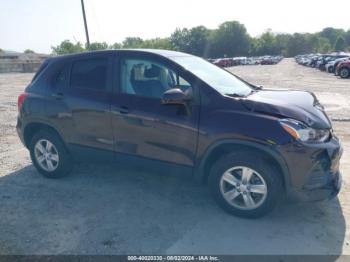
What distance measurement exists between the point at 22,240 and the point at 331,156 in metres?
3.20

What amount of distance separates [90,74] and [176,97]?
147 centimetres

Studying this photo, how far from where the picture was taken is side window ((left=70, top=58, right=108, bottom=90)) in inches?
160

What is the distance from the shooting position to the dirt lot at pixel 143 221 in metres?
3.05

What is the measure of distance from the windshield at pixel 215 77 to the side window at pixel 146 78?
0.22 meters

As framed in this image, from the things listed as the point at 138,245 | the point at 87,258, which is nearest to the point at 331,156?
the point at 138,245

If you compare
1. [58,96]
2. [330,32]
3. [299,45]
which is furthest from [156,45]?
[330,32]

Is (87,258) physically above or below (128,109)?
below

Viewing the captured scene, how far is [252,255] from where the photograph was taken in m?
2.91

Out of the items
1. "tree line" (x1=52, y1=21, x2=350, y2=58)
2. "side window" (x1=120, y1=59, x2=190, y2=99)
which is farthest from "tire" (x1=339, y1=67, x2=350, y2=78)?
"tree line" (x1=52, y1=21, x2=350, y2=58)

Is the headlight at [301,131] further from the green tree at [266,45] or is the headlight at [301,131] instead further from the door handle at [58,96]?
the green tree at [266,45]

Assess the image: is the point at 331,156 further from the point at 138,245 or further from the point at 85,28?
the point at 85,28

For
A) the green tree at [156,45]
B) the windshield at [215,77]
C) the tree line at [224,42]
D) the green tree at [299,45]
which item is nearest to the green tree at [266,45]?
the tree line at [224,42]

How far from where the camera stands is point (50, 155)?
461cm

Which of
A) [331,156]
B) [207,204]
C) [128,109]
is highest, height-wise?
[128,109]
